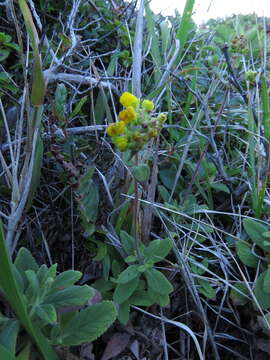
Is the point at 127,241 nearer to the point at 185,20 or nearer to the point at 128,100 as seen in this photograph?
the point at 128,100

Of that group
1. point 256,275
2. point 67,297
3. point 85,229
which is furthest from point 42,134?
point 256,275

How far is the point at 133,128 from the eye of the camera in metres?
0.94

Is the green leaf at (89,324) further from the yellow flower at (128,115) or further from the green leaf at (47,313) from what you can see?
the yellow flower at (128,115)

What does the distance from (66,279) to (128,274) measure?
212mm

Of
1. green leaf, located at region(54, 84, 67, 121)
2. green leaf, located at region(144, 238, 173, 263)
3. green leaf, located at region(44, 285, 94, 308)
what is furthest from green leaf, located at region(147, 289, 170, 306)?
green leaf, located at region(54, 84, 67, 121)

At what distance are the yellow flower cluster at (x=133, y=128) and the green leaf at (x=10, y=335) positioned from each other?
0.51m

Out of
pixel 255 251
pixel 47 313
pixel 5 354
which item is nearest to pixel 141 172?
pixel 47 313

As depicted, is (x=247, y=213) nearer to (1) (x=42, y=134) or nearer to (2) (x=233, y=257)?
(2) (x=233, y=257)

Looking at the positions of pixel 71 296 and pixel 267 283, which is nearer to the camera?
pixel 71 296

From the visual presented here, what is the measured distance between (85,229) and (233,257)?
0.51m

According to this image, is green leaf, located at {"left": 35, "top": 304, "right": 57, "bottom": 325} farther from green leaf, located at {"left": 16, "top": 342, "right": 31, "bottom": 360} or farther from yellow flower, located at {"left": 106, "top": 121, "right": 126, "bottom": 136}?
yellow flower, located at {"left": 106, "top": 121, "right": 126, "bottom": 136}

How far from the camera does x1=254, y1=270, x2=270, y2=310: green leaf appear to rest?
1181 millimetres

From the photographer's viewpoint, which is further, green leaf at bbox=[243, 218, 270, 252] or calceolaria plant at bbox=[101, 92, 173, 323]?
green leaf at bbox=[243, 218, 270, 252]

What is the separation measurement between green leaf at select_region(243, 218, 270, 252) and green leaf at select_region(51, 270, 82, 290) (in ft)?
2.03
